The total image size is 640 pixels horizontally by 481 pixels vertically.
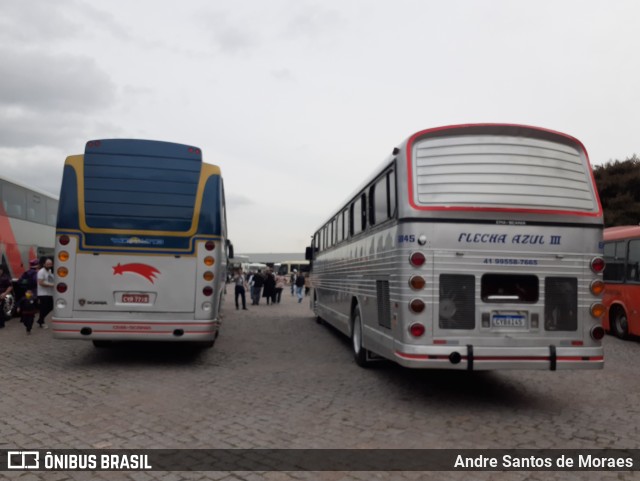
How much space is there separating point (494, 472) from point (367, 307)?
4.21 metres

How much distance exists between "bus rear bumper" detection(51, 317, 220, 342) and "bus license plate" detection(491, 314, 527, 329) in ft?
14.6

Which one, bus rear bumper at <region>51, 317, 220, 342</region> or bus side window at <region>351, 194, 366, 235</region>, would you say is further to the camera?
bus side window at <region>351, 194, 366, 235</region>

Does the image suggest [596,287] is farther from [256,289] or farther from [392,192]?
[256,289]

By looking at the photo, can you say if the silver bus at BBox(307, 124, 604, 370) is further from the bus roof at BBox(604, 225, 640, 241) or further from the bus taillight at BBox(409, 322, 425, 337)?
the bus roof at BBox(604, 225, 640, 241)

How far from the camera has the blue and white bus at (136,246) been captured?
8438 millimetres

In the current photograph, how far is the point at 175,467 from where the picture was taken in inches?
176

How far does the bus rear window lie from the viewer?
6.51m

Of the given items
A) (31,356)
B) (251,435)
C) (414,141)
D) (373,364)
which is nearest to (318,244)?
(373,364)

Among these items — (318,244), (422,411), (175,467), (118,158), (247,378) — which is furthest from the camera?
(318,244)

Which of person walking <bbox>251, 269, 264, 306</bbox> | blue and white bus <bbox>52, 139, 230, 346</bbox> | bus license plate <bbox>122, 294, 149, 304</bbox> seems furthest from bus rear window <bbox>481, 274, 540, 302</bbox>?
person walking <bbox>251, 269, 264, 306</bbox>

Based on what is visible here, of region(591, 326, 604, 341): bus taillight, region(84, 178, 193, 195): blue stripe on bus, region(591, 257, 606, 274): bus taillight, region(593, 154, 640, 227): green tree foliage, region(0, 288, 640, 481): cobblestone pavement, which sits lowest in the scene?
region(0, 288, 640, 481): cobblestone pavement

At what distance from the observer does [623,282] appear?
13828 millimetres

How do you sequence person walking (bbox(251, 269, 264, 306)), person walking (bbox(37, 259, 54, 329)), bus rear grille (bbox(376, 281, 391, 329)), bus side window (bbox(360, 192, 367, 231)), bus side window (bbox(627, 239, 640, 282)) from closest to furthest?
bus rear grille (bbox(376, 281, 391, 329)), bus side window (bbox(360, 192, 367, 231)), person walking (bbox(37, 259, 54, 329)), bus side window (bbox(627, 239, 640, 282)), person walking (bbox(251, 269, 264, 306))

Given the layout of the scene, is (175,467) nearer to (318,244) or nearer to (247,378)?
(247,378)
